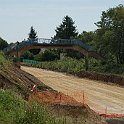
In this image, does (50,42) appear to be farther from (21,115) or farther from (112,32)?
(21,115)

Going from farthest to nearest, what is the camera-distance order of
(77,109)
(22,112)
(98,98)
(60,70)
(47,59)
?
(47,59), (60,70), (98,98), (77,109), (22,112)

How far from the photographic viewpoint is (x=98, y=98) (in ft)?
133

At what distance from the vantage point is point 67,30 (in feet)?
386

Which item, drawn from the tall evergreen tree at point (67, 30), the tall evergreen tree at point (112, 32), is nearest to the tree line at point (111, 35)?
the tall evergreen tree at point (112, 32)

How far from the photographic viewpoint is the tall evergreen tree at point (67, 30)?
117 meters

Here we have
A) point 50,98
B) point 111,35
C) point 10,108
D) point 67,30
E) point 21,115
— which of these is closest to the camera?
point 21,115

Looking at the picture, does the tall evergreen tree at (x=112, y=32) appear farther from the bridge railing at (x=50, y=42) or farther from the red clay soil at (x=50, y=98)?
the red clay soil at (x=50, y=98)

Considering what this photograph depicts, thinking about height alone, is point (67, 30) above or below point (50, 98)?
above

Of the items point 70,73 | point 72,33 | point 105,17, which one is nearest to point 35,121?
point 105,17

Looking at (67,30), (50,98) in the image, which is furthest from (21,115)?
(67,30)

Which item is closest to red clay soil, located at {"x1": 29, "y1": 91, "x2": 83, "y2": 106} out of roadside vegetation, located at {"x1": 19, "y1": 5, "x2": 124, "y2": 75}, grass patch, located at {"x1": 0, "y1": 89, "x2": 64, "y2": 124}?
grass patch, located at {"x1": 0, "y1": 89, "x2": 64, "y2": 124}

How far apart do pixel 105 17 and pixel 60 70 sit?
54.0ft

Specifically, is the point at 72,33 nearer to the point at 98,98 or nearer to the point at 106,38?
the point at 106,38

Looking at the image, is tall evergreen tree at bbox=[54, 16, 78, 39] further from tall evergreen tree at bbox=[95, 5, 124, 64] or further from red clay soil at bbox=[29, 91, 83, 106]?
red clay soil at bbox=[29, 91, 83, 106]
